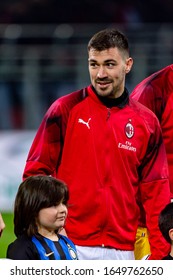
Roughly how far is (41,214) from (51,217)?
55 millimetres

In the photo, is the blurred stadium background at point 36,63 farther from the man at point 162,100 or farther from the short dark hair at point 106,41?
the short dark hair at point 106,41

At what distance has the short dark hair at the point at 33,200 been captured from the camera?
17.0ft

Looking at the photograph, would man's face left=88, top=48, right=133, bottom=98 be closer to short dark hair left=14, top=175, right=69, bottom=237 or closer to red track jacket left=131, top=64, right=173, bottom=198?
red track jacket left=131, top=64, right=173, bottom=198

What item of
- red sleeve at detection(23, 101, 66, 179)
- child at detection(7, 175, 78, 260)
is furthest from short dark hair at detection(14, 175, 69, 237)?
red sleeve at detection(23, 101, 66, 179)

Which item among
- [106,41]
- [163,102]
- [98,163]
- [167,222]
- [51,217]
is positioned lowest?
[167,222]

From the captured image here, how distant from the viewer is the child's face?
5203mm

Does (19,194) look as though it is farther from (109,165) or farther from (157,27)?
(157,27)

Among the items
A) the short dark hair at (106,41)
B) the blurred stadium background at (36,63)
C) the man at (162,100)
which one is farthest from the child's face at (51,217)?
the blurred stadium background at (36,63)

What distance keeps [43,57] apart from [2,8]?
235 centimetres

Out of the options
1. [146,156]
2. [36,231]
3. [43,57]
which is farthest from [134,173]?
[43,57]

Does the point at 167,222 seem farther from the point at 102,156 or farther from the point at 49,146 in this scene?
the point at 49,146

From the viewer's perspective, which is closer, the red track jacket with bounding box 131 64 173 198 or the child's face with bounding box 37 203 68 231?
the child's face with bounding box 37 203 68 231

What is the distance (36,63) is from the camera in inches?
601

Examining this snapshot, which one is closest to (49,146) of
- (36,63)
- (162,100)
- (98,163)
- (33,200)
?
(98,163)
